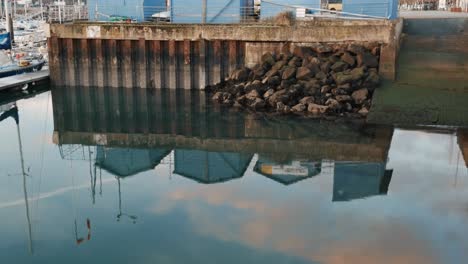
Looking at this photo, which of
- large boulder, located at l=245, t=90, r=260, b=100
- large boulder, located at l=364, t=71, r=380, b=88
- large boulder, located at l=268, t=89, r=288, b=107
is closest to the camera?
large boulder, located at l=364, t=71, r=380, b=88

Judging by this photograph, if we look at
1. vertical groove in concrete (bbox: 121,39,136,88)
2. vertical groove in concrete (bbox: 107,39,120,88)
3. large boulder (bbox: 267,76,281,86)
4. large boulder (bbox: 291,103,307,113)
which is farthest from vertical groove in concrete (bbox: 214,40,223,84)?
large boulder (bbox: 291,103,307,113)

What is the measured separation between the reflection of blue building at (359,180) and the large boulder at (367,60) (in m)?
7.77

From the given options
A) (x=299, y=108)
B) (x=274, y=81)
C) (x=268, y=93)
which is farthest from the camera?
(x=274, y=81)

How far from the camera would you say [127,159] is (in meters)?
15.6

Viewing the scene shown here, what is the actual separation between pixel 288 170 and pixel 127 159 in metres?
4.65

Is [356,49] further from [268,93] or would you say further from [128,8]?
[128,8]

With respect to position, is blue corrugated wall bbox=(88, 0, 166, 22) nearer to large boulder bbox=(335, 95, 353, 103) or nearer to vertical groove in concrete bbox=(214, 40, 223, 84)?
vertical groove in concrete bbox=(214, 40, 223, 84)

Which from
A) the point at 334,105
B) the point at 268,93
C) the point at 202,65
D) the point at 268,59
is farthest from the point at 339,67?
the point at 202,65

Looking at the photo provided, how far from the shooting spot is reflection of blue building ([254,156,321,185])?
44.5 feet

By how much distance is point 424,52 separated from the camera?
2344 cm

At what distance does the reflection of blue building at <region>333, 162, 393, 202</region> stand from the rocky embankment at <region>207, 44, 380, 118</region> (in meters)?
5.13

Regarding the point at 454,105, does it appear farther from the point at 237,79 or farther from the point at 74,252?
the point at 74,252

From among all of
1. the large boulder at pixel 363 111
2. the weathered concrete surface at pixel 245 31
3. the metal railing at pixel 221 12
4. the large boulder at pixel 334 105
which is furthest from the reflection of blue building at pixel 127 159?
the metal railing at pixel 221 12

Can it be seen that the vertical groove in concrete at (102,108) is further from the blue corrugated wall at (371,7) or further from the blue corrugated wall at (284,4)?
the blue corrugated wall at (371,7)
